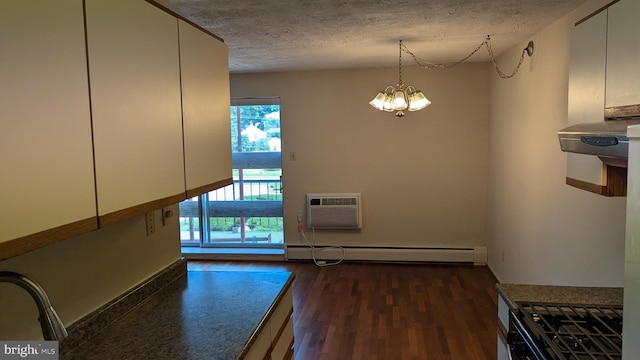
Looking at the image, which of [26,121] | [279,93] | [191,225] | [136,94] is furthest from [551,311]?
[191,225]

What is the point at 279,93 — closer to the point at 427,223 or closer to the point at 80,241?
the point at 427,223

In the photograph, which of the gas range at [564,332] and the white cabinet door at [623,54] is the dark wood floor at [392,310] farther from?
the white cabinet door at [623,54]

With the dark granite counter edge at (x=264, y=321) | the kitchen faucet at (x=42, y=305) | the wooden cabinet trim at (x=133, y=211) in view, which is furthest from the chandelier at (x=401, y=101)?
the kitchen faucet at (x=42, y=305)

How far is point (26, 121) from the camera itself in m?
1.00

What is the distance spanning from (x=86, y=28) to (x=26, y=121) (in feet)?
1.15

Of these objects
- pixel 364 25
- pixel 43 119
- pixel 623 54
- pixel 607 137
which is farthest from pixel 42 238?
pixel 364 25

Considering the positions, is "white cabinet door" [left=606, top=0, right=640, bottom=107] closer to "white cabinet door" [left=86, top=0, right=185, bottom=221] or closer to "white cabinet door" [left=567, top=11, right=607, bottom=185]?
"white cabinet door" [left=567, top=11, right=607, bottom=185]

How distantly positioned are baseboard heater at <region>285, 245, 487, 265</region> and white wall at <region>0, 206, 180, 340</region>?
126 inches

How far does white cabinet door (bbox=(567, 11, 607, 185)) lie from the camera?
158 cm

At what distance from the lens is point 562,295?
183 cm

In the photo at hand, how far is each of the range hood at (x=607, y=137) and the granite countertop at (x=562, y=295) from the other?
2.04ft

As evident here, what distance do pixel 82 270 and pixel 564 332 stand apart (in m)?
1.77

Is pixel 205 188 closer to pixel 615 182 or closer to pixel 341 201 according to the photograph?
pixel 615 182

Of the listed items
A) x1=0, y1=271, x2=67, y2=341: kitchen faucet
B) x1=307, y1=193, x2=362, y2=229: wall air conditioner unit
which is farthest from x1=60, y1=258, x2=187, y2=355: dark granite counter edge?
x1=307, y1=193, x2=362, y2=229: wall air conditioner unit
